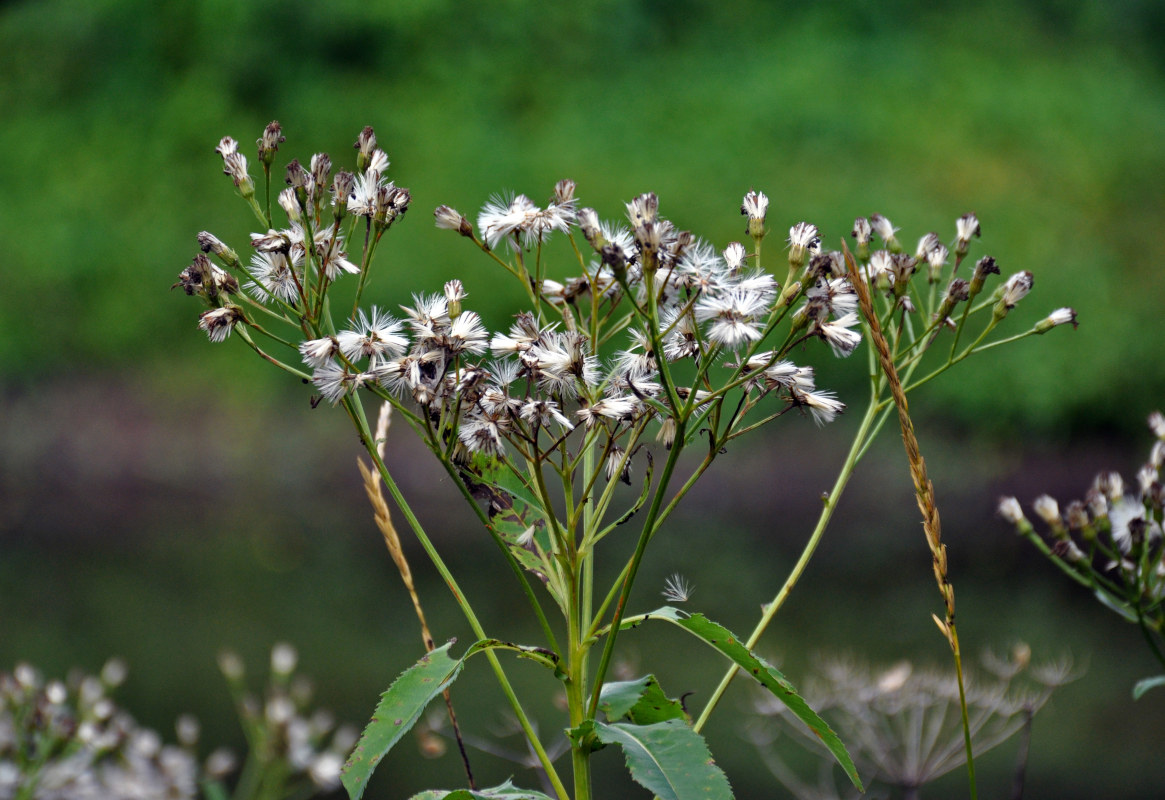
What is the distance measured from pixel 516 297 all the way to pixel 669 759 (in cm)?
791

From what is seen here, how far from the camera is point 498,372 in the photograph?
74cm

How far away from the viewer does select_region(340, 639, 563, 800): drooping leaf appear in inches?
25.4

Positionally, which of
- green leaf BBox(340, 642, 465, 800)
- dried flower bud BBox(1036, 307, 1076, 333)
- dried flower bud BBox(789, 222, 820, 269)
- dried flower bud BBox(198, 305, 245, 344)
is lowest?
green leaf BBox(340, 642, 465, 800)

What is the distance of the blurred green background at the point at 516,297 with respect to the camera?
4.69 meters

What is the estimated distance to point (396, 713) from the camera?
670 mm

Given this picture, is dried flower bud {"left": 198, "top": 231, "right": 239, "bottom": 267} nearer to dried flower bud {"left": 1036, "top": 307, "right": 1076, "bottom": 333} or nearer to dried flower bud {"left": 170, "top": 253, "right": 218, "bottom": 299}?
dried flower bud {"left": 170, "top": 253, "right": 218, "bottom": 299}

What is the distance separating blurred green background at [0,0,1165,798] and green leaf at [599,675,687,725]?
311cm

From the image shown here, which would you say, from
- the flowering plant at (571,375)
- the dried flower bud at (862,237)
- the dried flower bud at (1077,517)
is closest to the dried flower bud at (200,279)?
the flowering plant at (571,375)

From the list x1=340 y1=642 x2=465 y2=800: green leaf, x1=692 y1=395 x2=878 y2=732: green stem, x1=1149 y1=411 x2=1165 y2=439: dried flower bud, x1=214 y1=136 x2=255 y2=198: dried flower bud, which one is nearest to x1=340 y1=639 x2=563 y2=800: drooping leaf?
x1=340 y1=642 x2=465 y2=800: green leaf

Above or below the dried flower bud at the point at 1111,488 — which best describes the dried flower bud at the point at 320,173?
above

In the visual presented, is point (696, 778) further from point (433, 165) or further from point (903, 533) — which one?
point (433, 165)

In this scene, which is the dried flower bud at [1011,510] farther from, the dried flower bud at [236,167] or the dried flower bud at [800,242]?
the dried flower bud at [236,167]

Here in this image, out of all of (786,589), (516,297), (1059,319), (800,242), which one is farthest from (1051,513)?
(516,297)

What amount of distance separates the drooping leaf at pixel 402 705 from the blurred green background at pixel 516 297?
3.21 meters
